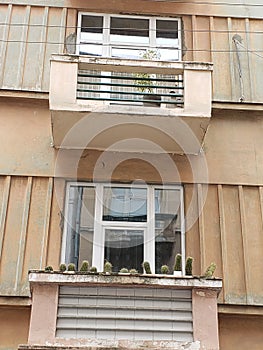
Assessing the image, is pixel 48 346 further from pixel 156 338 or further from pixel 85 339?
pixel 156 338

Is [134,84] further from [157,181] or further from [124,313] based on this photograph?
[124,313]

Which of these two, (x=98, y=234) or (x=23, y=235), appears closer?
(x=23, y=235)

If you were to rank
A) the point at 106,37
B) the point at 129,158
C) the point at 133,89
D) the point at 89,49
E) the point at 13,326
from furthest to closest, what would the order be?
the point at 106,37 → the point at 89,49 → the point at 133,89 → the point at 129,158 → the point at 13,326

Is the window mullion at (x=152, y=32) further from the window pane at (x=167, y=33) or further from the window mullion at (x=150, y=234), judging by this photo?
the window mullion at (x=150, y=234)

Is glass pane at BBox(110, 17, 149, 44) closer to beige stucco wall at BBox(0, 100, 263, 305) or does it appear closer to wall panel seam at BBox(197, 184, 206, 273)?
beige stucco wall at BBox(0, 100, 263, 305)

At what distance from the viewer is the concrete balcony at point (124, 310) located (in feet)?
20.2

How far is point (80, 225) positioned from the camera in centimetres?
838

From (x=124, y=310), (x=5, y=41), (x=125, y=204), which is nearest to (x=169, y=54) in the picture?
(x=5, y=41)

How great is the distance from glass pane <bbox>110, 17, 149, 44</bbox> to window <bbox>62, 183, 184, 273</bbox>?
9.69 feet

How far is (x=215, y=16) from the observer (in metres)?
9.91

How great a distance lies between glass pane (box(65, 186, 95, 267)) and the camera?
8164 millimetres

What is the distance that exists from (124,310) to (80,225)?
2275mm

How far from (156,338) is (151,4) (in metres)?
6.35

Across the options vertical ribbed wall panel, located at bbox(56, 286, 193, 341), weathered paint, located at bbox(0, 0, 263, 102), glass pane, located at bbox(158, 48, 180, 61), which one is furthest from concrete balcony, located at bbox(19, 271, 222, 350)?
glass pane, located at bbox(158, 48, 180, 61)
